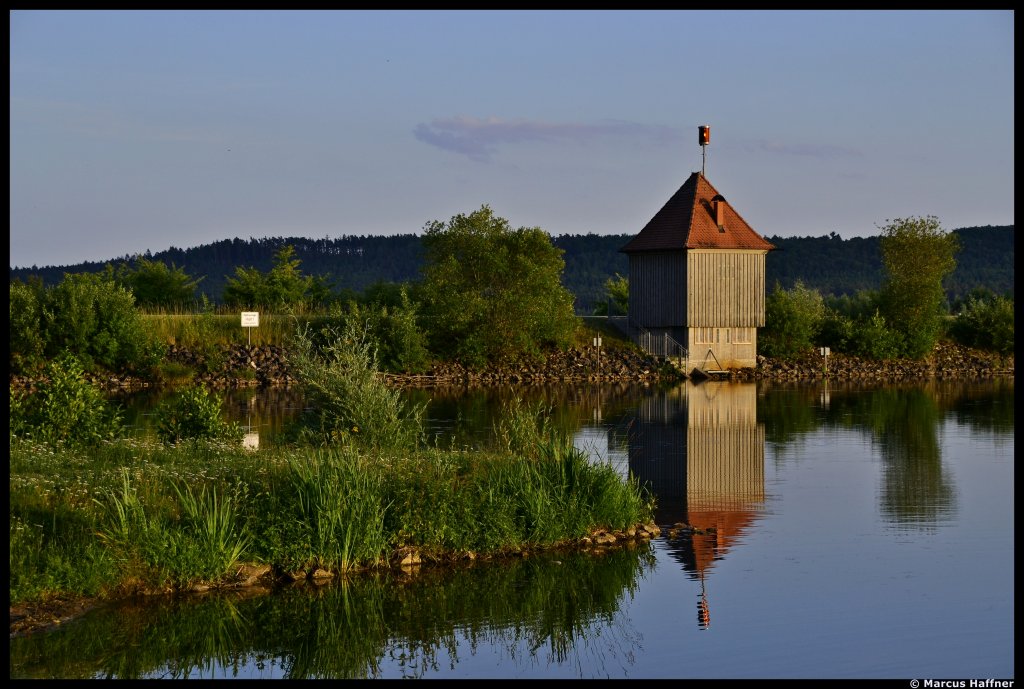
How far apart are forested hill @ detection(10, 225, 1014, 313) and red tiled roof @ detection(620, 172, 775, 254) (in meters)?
75.4

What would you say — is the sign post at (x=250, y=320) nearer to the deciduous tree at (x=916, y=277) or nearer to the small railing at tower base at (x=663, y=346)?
the small railing at tower base at (x=663, y=346)

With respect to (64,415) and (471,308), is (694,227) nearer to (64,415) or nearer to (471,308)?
(471,308)

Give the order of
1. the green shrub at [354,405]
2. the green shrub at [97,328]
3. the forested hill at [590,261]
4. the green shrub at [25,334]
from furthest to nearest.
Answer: the forested hill at [590,261], the green shrub at [97,328], the green shrub at [25,334], the green shrub at [354,405]

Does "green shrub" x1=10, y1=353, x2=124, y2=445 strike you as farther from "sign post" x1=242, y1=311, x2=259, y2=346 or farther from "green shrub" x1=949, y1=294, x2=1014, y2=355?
"green shrub" x1=949, y1=294, x2=1014, y2=355

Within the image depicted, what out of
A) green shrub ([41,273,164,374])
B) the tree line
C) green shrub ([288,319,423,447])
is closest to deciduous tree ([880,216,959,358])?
the tree line

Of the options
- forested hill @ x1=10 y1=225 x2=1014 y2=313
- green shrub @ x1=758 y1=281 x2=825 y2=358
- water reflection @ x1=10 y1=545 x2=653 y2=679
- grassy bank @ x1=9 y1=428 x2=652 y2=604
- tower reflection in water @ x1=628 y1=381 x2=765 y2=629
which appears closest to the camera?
water reflection @ x1=10 y1=545 x2=653 y2=679

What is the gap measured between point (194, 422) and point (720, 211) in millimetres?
40917

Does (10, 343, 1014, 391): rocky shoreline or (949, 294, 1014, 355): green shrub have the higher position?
(949, 294, 1014, 355): green shrub

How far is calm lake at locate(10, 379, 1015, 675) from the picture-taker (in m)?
13.7

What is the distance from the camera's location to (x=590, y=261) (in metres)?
158

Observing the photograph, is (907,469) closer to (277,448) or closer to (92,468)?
(277,448)

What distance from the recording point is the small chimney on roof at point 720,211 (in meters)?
62.0

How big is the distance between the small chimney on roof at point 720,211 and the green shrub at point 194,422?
3974 centimetres

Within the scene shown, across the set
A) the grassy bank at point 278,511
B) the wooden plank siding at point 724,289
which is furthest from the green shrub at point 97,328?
the grassy bank at point 278,511
